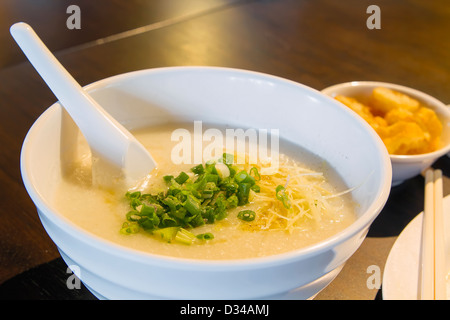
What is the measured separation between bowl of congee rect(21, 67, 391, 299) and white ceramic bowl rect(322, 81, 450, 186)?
230 mm

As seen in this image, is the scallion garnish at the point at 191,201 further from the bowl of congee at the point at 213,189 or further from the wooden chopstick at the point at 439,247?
the wooden chopstick at the point at 439,247

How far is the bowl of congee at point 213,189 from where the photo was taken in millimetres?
624

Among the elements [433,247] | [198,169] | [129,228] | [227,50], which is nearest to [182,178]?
[198,169]

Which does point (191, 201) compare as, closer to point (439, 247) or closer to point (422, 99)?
point (439, 247)

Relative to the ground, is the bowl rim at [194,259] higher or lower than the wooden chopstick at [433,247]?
lower

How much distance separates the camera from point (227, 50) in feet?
6.04

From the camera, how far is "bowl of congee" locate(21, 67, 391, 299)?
624mm

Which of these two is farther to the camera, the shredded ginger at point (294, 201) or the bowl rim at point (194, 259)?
the shredded ginger at point (294, 201)

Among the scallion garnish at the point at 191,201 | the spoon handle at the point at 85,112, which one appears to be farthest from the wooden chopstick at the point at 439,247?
the spoon handle at the point at 85,112

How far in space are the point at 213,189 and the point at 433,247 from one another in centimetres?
46

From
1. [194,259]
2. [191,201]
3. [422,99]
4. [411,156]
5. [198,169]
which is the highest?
[422,99]

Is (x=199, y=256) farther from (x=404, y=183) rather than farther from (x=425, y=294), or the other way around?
(x=404, y=183)

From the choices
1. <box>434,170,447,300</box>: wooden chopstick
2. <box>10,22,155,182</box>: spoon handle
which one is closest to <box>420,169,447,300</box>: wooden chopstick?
<box>434,170,447,300</box>: wooden chopstick

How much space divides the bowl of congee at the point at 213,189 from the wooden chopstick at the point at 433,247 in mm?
179
